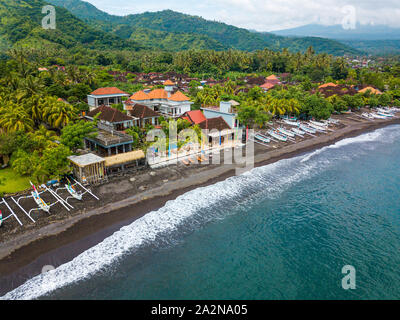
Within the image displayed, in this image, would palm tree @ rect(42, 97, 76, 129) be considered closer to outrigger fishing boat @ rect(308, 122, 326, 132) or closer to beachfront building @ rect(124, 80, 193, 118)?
beachfront building @ rect(124, 80, 193, 118)

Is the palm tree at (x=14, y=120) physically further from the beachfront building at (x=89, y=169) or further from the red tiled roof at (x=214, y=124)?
the red tiled roof at (x=214, y=124)

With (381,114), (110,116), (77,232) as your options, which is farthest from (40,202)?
(381,114)

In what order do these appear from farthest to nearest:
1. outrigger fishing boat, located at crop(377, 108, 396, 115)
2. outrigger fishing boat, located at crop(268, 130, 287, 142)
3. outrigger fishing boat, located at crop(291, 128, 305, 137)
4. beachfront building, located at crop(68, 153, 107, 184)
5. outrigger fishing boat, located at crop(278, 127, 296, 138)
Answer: outrigger fishing boat, located at crop(377, 108, 396, 115), outrigger fishing boat, located at crop(291, 128, 305, 137), outrigger fishing boat, located at crop(278, 127, 296, 138), outrigger fishing boat, located at crop(268, 130, 287, 142), beachfront building, located at crop(68, 153, 107, 184)

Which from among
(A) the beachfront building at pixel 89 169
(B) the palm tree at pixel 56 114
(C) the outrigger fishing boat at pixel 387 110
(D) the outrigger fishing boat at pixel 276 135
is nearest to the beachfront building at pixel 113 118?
(B) the palm tree at pixel 56 114

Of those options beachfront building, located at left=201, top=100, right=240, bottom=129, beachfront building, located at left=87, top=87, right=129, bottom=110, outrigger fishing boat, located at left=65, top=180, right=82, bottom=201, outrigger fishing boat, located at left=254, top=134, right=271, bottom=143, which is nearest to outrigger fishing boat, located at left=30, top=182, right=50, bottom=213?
outrigger fishing boat, located at left=65, top=180, right=82, bottom=201

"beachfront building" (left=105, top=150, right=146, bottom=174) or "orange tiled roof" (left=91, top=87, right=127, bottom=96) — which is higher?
"orange tiled roof" (left=91, top=87, right=127, bottom=96)
